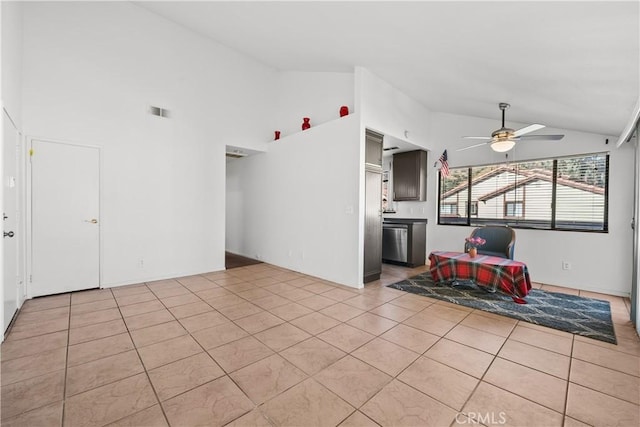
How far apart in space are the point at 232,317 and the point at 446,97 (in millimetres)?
4801

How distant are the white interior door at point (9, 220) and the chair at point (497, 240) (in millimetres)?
6312

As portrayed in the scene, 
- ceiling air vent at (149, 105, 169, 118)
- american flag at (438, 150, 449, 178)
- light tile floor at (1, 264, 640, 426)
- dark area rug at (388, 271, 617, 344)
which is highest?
ceiling air vent at (149, 105, 169, 118)

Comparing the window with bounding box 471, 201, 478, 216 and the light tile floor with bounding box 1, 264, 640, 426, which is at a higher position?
the window with bounding box 471, 201, 478, 216

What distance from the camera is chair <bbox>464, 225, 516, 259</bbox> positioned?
442 centimetres

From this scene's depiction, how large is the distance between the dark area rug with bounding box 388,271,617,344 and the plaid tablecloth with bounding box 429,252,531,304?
168 millimetres

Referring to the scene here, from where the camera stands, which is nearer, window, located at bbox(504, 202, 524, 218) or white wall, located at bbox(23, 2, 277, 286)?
white wall, located at bbox(23, 2, 277, 286)

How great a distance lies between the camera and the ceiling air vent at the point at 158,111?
14.5ft

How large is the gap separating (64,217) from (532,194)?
760cm

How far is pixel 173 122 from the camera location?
15.3 ft

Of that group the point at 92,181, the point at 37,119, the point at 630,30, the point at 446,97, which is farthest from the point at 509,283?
the point at 37,119

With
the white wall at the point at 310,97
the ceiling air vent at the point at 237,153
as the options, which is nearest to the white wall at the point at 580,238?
the white wall at the point at 310,97

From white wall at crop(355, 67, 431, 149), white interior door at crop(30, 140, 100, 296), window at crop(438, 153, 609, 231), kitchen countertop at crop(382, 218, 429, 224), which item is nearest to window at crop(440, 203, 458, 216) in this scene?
window at crop(438, 153, 609, 231)

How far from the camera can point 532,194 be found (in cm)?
484

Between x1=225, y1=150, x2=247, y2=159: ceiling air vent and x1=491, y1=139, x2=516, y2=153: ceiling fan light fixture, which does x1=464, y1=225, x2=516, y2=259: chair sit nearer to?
x1=491, y1=139, x2=516, y2=153: ceiling fan light fixture
